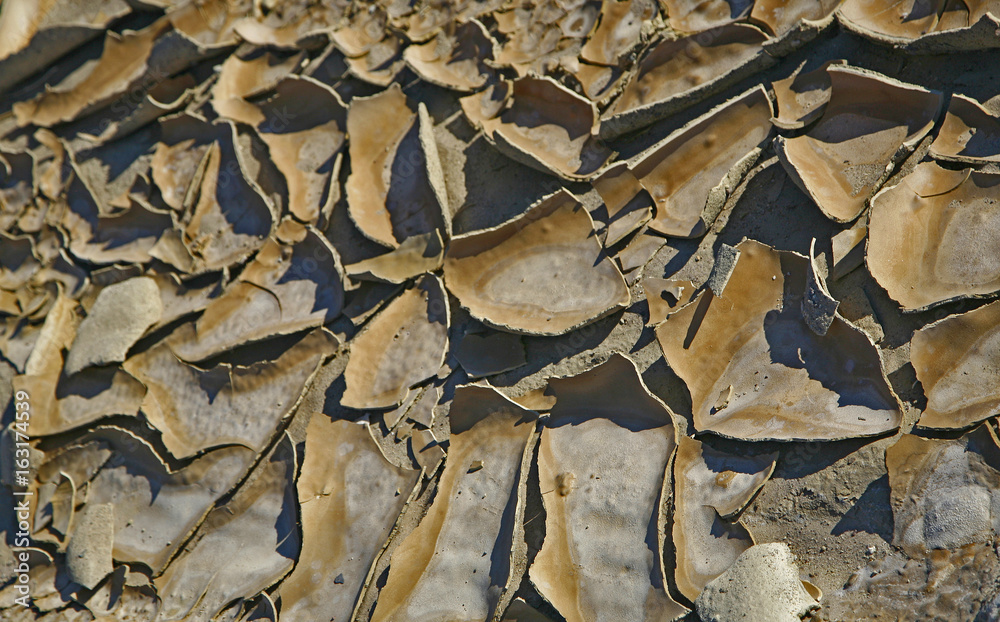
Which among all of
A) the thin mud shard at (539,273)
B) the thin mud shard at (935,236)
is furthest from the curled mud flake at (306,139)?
the thin mud shard at (935,236)

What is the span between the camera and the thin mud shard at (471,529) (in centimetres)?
149

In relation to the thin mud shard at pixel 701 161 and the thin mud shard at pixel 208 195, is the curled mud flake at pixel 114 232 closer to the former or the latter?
the thin mud shard at pixel 208 195

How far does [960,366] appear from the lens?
4.51 ft

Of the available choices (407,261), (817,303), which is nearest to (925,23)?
(817,303)

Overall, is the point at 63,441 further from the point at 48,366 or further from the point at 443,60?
the point at 443,60

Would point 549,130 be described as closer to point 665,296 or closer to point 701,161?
point 701,161

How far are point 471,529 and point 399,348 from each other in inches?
21.3

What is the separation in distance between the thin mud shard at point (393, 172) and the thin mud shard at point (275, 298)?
0.58ft

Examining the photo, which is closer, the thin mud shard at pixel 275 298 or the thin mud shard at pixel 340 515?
the thin mud shard at pixel 340 515

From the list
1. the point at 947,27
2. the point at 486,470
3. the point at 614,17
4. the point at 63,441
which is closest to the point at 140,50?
the point at 63,441

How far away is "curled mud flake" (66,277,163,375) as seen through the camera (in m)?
2.04

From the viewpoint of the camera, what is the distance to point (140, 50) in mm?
2543

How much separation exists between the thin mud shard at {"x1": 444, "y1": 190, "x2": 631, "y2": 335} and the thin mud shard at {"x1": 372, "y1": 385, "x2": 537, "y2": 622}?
0.82 ft

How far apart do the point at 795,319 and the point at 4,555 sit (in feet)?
7.81
